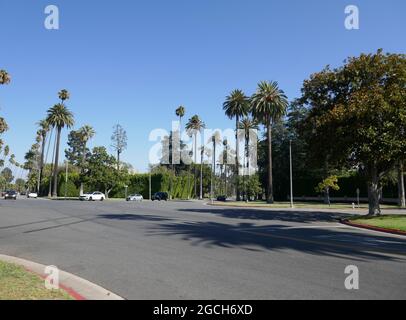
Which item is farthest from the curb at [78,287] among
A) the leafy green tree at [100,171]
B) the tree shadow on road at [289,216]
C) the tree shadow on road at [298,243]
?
the leafy green tree at [100,171]

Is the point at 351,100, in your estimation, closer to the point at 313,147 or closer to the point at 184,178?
the point at 313,147

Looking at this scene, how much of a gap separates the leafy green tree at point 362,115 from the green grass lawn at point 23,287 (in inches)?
888

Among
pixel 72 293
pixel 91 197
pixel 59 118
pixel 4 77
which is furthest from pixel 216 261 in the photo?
pixel 59 118

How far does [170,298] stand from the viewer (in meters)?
7.55

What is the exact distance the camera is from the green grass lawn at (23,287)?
7.09 meters

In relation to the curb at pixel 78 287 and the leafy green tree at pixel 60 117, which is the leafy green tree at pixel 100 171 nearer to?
the leafy green tree at pixel 60 117

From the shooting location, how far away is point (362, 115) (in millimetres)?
27172

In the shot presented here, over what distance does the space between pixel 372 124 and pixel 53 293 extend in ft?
80.5

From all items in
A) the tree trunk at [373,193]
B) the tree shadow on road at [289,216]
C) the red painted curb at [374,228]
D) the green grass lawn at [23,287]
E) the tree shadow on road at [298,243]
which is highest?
the tree trunk at [373,193]

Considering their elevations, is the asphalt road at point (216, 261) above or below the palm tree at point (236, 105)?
below

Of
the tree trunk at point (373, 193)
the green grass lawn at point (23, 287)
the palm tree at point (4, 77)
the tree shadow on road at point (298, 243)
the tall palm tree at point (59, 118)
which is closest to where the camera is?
the green grass lawn at point (23, 287)

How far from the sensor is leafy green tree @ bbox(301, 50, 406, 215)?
88.8 ft
